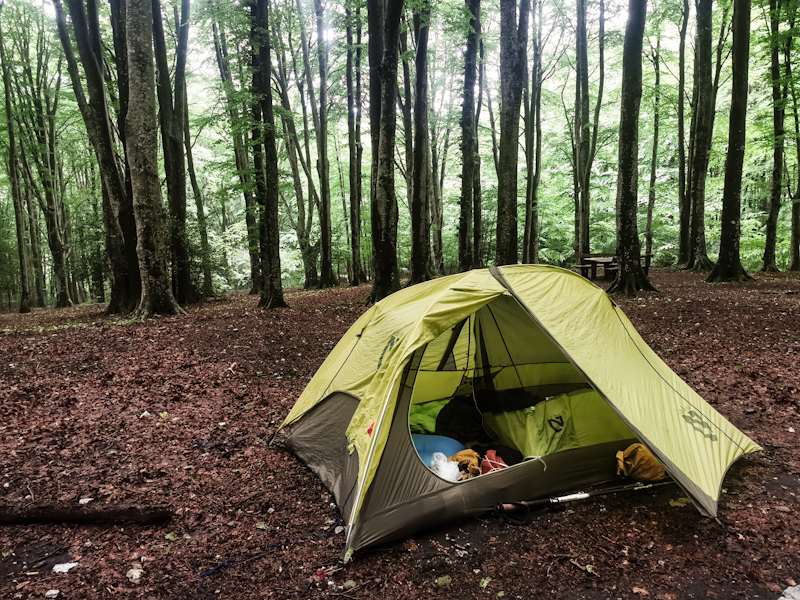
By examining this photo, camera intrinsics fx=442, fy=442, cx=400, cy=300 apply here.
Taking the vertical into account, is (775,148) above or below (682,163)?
below

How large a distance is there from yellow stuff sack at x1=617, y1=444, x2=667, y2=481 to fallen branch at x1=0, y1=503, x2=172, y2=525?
364 centimetres

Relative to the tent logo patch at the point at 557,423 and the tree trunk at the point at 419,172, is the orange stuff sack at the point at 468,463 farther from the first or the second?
the tree trunk at the point at 419,172

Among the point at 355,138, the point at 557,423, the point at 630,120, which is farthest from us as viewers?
the point at 355,138

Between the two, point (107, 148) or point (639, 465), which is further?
point (107, 148)

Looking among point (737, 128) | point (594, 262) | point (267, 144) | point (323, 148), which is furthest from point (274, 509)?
point (323, 148)

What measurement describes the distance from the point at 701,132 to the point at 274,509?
15.6 meters

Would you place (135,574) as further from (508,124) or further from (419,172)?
(419,172)

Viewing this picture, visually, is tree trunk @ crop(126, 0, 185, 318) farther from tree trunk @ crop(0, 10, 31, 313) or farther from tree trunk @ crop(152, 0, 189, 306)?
tree trunk @ crop(0, 10, 31, 313)

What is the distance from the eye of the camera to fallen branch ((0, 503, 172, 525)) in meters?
3.22

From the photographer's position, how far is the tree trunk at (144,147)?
8.59 metres

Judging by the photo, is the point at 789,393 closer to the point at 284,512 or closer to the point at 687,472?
the point at 687,472

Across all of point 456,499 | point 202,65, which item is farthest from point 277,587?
point 202,65

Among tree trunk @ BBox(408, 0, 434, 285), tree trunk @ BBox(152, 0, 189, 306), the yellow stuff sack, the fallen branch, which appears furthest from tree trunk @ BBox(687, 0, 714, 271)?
the fallen branch

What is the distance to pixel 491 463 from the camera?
3.69 meters
